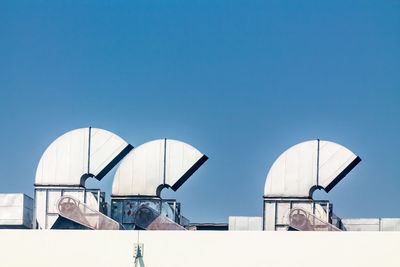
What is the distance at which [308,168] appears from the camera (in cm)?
3089

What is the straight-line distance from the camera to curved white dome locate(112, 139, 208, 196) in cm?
3134

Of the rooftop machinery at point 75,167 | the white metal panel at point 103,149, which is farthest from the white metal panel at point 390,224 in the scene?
the white metal panel at point 103,149

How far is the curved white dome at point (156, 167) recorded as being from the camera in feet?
103

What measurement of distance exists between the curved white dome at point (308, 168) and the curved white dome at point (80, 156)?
5.26 metres

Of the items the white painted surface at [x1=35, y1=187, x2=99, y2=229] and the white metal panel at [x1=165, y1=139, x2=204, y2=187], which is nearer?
A: the white metal panel at [x1=165, y1=139, x2=204, y2=187]

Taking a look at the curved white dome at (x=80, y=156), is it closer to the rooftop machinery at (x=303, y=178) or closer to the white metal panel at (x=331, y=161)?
the rooftop machinery at (x=303, y=178)

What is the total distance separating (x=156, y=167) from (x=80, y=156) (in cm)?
269

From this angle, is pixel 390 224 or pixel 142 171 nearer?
pixel 142 171

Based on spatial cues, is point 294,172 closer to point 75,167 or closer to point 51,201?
point 75,167

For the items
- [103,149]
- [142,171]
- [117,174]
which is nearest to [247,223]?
[142,171]
